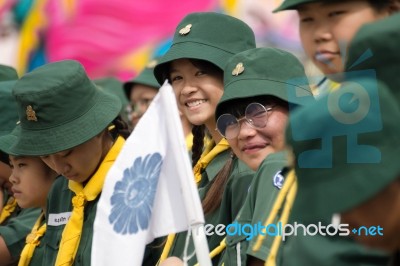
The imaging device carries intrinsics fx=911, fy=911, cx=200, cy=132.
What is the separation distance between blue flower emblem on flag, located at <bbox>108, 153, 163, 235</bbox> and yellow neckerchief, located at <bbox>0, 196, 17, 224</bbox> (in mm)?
2343

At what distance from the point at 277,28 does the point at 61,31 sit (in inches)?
88.8

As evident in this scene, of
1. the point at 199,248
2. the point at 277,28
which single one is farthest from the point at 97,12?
the point at 199,248

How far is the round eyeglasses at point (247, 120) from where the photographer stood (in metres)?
3.05

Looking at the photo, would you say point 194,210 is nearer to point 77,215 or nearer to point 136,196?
point 136,196

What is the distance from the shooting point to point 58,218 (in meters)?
4.16

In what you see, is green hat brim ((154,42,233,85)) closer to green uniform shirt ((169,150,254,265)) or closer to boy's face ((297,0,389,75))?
green uniform shirt ((169,150,254,265))

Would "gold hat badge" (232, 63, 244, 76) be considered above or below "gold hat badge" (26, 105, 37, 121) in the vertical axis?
above

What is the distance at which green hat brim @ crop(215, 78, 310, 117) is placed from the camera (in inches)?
120

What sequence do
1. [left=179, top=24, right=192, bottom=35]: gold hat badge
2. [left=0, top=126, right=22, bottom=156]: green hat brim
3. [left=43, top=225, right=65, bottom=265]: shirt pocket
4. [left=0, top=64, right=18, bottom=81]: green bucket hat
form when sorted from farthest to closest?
[left=0, top=64, right=18, bottom=81]: green bucket hat, [left=0, top=126, right=22, bottom=156]: green hat brim, [left=43, top=225, right=65, bottom=265]: shirt pocket, [left=179, top=24, right=192, bottom=35]: gold hat badge

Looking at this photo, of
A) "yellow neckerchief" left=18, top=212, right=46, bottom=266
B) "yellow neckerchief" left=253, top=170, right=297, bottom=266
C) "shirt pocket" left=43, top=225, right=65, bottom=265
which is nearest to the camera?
"yellow neckerchief" left=253, top=170, right=297, bottom=266

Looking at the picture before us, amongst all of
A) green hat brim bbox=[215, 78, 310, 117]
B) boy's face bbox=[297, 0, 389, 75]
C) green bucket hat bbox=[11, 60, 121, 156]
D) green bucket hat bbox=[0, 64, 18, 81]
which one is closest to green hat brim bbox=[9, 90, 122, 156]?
green bucket hat bbox=[11, 60, 121, 156]

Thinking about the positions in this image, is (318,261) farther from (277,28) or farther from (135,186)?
(277,28)

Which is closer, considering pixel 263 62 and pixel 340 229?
pixel 340 229

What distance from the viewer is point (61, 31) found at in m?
8.40
